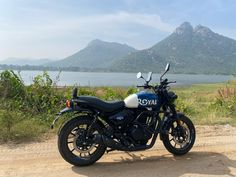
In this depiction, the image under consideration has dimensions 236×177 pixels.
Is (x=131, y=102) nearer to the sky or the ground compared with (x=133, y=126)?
nearer to the sky

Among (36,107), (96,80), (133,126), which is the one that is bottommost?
(96,80)

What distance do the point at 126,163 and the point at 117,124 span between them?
679mm

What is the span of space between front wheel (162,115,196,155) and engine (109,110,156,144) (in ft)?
1.61

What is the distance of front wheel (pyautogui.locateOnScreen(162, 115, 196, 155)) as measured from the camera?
6074 millimetres

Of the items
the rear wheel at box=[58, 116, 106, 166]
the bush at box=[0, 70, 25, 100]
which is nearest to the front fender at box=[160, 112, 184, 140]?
the rear wheel at box=[58, 116, 106, 166]

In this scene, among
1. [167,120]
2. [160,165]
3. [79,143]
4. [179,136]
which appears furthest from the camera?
[179,136]

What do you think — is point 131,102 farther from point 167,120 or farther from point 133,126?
point 167,120

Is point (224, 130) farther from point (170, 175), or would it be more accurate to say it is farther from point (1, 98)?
point (1, 98)

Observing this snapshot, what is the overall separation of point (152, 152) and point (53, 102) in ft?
13.2

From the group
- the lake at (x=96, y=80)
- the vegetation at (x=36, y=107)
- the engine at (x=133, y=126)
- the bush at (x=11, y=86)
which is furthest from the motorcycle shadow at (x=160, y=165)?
the bush at (x=11, y=86)

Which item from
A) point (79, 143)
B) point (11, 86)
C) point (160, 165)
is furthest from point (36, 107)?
point (160, 165)

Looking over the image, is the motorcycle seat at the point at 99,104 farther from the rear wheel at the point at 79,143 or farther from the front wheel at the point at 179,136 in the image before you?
the front wheel at the point at 179,136

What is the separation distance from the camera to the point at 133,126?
5648 millimetres

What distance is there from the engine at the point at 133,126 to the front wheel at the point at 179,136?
1.61 ft
